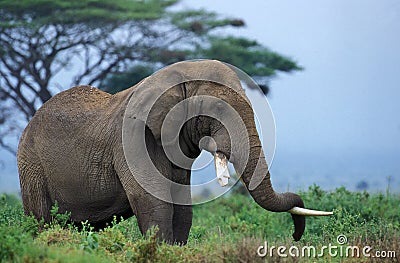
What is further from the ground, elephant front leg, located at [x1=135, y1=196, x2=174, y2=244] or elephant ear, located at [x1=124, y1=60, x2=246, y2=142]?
elephant ear, located at [x1=124, y1=60, x2=246, y2=142]

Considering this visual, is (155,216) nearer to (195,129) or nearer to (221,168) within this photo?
(221,168)

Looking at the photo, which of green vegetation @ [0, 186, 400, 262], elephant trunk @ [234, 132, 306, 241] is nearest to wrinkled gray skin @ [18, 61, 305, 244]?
elephant trunk @ [234, 132, 306, 241]

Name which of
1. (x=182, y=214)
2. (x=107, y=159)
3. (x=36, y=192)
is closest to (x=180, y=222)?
(x=182, y=214)

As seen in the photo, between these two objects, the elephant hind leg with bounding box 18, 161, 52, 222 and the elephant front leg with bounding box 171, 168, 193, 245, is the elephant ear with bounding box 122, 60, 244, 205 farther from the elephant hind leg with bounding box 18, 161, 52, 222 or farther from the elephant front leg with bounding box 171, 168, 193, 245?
the elephant hind leg with bounding box 18, 161, 52, 222

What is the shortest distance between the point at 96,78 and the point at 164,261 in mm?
13933

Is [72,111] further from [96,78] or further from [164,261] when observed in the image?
[96,78]

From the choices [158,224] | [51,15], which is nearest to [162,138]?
[158,224]

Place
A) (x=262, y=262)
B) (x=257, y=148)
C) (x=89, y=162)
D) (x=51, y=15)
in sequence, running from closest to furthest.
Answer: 1. (x=262, y=262)
2. (x=257, y=148)
3. (x=89, y=162)
4. (x=51, y=15)

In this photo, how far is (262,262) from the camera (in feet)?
19.7

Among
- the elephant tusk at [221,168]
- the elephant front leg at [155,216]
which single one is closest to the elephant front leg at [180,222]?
the elephant front leg at [155,216]

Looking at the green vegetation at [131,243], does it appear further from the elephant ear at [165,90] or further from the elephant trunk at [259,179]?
the elephant ear at [165,90]
